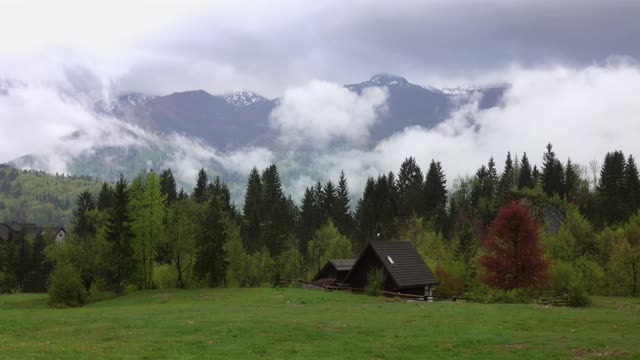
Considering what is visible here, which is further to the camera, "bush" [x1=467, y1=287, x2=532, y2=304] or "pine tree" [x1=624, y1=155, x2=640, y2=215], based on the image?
"pine tree" [x1=624, y1=155, x2=640, y2=215]

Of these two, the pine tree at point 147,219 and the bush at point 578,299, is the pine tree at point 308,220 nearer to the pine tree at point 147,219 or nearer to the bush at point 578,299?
the pine tree at point 147,219

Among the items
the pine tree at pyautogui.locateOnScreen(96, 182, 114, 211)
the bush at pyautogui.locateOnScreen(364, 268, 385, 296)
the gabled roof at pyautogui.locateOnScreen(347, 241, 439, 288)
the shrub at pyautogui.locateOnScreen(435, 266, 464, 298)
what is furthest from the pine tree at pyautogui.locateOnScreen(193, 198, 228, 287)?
the pine tree at pyautogui.locateOnScreen(96, 182, 114, 211)

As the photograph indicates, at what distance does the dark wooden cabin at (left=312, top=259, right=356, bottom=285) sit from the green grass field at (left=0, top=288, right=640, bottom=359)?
3377cm

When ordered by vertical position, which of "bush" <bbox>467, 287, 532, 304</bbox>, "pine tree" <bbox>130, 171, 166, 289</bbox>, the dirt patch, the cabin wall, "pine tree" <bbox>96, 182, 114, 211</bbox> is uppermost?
"pine tree" <bbox>96, 182, 114, 211</bbox>

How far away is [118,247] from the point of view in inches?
2790

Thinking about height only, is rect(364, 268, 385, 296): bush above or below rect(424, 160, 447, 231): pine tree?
below

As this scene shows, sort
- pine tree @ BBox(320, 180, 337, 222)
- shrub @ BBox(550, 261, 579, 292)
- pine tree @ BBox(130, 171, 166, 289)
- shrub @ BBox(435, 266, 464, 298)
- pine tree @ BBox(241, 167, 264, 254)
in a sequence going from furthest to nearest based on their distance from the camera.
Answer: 1. pine tree @ BBox(320, 180, 337, 222)
2. pine tree @ BBox(241, 167, 264, 254)
3. pine tree @ BBox(130, 171, 166, 289)
4. shrub @ BBox(550, 261, 579, 292)
5. shrub @ BBox(435, 266, 464, 298)

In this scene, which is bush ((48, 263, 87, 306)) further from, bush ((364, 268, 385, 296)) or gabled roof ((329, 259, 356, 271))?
gabled roof ((329, 259, 356, 271))

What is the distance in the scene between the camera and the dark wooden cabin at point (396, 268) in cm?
6450

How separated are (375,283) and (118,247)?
A: 34.9m

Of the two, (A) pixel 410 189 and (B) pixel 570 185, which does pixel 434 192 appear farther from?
(B) pixel 570 185

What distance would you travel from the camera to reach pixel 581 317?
3769 cm

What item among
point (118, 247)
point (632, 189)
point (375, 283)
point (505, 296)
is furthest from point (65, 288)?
point (632, 189)

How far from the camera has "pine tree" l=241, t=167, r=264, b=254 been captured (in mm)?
128125
